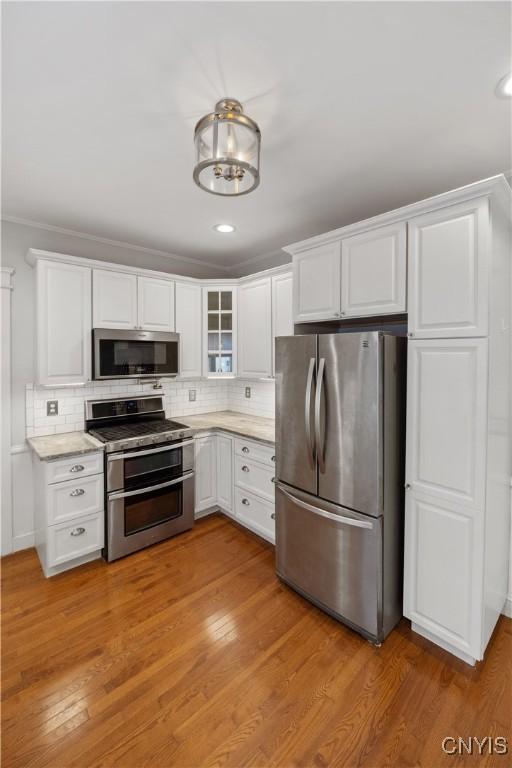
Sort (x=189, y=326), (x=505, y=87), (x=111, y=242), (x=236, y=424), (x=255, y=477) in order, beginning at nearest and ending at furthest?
1. (x=505, y=87)
2. (x=255, y=477)
3. (x=111, y=242)
4. (x=236, y=424)
5. (x=189, y=326)

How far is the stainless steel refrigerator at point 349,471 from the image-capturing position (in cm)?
186

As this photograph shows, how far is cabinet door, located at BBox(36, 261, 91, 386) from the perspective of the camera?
8.66ft

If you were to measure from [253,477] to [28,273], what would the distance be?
99.4 inches

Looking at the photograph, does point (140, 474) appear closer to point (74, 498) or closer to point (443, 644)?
point (74, 498)

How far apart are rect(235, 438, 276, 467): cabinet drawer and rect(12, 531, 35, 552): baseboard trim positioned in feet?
6.19

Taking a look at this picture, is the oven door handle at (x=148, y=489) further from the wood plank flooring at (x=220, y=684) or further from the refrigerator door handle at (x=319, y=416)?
the refrigerator door handle at (x=319, y=416)

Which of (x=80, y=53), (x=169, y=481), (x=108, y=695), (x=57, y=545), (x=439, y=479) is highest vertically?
(x=80, y=53)

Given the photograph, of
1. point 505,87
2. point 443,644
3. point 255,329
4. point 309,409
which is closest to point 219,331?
point 255,329

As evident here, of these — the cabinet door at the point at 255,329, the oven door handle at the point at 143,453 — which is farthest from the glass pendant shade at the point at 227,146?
the oven door handle at the point at 143,453

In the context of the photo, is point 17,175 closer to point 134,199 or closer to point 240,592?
point 134,199

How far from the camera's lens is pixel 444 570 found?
5.94 feet

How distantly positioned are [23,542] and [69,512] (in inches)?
29.9

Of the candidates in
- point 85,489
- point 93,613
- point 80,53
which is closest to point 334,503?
point 93,613

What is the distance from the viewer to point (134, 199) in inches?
93.7
